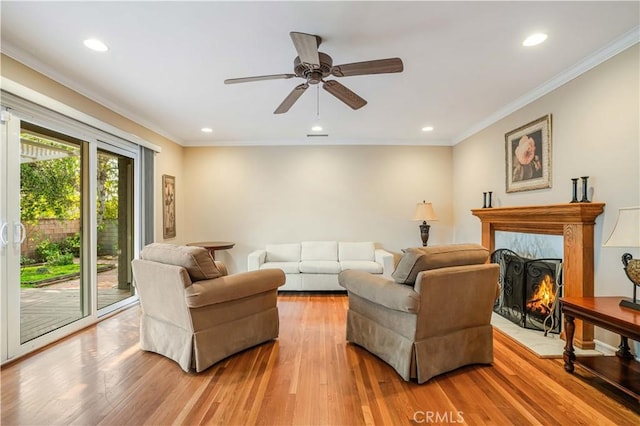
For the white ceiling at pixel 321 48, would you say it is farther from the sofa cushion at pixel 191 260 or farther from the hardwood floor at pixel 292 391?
the hardwood floor at pixel 292 391

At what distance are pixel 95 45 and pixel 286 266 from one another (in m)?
3.37

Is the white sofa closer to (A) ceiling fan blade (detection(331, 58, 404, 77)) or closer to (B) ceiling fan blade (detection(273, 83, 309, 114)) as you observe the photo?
(B) ceiling fan blade (detection(273, 83, 309, 114))

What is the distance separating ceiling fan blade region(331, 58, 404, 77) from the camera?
78.8 inches

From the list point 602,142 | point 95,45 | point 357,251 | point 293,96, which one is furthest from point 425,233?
point 95,45

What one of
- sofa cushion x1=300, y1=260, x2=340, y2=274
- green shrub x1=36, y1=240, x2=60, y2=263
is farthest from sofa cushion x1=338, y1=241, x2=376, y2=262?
green shrub x1=36, y1=240, x2=60, y2=263

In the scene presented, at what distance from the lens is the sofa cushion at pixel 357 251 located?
4.91 m

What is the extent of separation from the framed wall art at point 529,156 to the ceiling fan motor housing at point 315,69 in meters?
2.47

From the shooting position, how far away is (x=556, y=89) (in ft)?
9.58

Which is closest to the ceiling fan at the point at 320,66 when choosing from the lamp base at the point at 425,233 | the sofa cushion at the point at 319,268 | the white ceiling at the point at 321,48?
the white ceiling at the point at 321,48

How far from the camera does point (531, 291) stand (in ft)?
10.4

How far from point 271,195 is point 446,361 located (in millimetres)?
3905

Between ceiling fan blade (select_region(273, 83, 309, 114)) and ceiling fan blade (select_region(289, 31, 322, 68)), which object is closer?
ceiling fan blade (select_region(289, 31, 322, 68))

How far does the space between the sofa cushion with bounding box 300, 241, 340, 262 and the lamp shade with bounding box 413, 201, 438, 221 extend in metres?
1.48

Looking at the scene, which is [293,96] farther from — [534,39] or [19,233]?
[19,233]
